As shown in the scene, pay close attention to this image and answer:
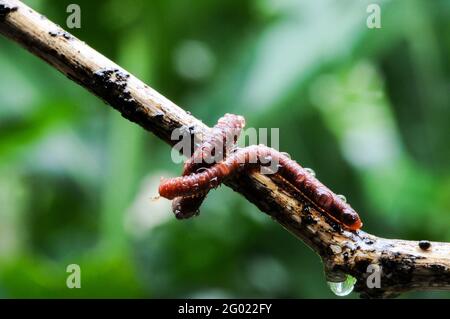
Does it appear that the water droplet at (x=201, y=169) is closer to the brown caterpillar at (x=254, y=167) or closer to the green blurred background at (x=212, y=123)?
the brown caterpillar at (x=254, y=167)

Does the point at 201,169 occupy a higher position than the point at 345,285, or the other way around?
the point at 201,169

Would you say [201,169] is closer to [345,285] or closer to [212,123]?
[345,285]

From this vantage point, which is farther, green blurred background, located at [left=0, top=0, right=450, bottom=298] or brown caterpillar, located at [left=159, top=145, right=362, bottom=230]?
green blurred background, located at [left=0, top=0, right=450, bottom=298]

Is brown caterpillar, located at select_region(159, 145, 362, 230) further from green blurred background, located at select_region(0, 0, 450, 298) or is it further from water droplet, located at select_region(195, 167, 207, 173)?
green blurred background, located at select_region(0, 0, 450, 298)

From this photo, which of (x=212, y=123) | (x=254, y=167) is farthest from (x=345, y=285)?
(x=212, y=123)

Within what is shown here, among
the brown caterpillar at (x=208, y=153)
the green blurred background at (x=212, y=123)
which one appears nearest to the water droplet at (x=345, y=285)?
the brown caterpillar at (x=208, y=153)

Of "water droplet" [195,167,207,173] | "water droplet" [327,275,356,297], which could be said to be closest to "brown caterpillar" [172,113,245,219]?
"water droplet" [195,167,207,173]
